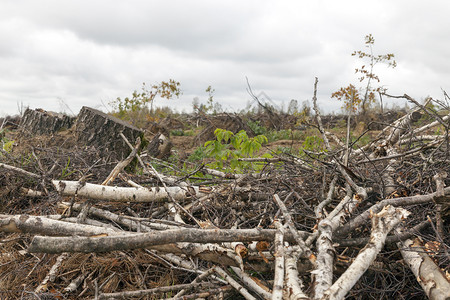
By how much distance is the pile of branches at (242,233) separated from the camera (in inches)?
85.4

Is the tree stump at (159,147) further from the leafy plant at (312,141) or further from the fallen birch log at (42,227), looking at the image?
the fallen birch log at (42,227)

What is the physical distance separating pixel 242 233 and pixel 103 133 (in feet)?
12.9

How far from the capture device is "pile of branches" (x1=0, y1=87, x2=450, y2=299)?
7.12 ft

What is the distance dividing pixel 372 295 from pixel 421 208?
31.3 inches

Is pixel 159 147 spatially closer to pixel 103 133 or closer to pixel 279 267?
pixel 103 133

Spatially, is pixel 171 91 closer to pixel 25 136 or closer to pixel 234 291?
pixel 25 136

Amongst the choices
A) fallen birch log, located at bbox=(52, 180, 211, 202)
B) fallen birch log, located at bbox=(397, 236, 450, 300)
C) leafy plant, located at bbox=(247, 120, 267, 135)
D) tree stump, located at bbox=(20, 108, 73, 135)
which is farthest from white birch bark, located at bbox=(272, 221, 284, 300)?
leafy plant, located at bbox=(247, 120, 267, 135)

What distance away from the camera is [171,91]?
1456 centimetres

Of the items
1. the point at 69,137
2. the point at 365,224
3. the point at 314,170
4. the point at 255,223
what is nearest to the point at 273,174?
the point at 314,170

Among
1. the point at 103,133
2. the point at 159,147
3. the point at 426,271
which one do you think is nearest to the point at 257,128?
the point at 159,147

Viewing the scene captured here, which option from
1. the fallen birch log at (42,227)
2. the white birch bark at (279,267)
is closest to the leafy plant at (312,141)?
the white birch bark at (279,267)

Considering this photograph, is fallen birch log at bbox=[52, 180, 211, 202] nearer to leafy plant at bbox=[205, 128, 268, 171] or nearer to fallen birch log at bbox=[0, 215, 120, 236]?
fallen birch log at bbox=[0, 215, 120, 236]

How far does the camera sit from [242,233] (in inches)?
93.7

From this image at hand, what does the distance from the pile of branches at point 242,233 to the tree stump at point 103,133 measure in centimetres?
135
